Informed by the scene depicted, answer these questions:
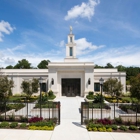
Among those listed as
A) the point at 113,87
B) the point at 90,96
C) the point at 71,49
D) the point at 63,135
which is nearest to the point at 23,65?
the point at 71,49

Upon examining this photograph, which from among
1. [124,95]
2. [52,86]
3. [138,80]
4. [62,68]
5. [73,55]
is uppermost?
[73,55]

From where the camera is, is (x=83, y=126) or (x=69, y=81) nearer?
(x=83, y=126)

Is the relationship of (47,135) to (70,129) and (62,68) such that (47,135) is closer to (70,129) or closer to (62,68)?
(70,129)

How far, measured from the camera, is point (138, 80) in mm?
12539

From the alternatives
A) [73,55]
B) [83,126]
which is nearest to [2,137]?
[83,126]

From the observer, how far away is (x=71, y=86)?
84.7 feet

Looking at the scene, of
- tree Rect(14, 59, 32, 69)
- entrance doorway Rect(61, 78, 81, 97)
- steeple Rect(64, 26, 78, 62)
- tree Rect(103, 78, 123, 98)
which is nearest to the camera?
tree Rect(103, 78, 123, 98)

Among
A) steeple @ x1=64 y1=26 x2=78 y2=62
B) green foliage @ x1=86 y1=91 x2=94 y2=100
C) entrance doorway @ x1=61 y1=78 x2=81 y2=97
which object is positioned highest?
steeple @ x1=64 y1=26 x2=78 y2=62

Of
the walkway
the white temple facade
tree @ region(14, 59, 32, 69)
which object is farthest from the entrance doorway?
tree @ region(14, 59, 32, 69)

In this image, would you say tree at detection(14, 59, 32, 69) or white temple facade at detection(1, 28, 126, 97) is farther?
tree at detection(14, 59, 32, 69)

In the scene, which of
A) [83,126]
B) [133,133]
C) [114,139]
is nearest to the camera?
[114,139]

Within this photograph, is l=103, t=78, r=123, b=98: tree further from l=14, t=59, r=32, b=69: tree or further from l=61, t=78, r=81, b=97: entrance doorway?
l=14, t=59, r=32, b=69: tree

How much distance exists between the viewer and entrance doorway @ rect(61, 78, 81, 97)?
25.7m

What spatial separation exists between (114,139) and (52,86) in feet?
59.7
